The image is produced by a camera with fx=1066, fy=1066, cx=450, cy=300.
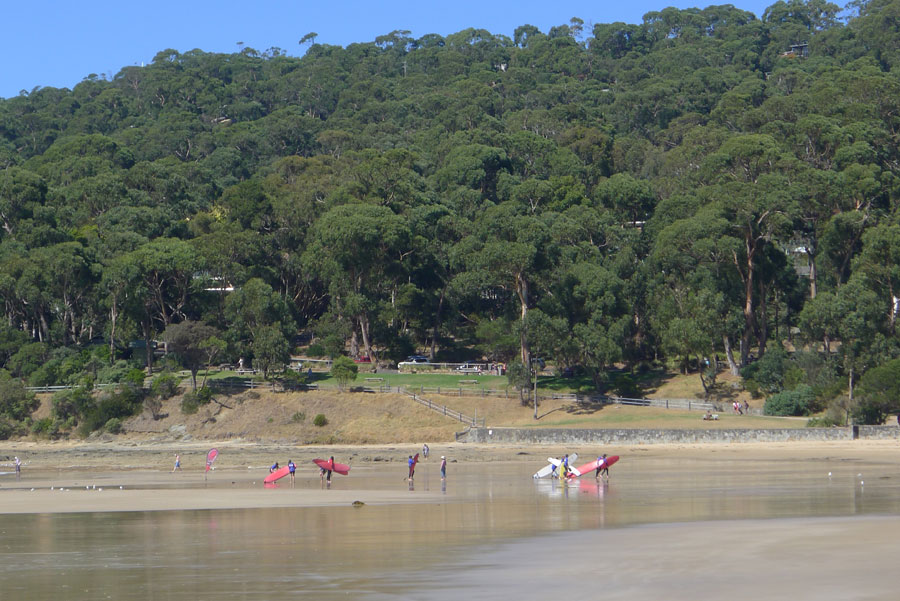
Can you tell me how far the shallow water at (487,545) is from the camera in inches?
725

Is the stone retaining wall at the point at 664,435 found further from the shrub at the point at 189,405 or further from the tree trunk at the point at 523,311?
the shrub at the point at 189,405

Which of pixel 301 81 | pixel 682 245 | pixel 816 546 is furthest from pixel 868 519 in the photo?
pixel 301 81

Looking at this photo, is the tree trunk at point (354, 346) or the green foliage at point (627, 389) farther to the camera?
the tree trunk at point (354, 346)

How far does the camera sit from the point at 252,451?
58500 millimetres

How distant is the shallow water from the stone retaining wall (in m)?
14.3

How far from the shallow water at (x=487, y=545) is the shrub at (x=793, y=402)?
22728 millimetres

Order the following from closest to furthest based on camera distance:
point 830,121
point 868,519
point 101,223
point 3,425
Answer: point 868,519 < point 3,425 < point 830,121 < point 101,223

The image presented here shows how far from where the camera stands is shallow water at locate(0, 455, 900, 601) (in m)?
18.4

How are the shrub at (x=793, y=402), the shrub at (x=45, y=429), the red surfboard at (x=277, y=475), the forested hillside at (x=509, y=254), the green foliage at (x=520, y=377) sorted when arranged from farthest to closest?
the shrub at (x=45, y=429) < the forested hillside at (x=509, y=254) < the green foliage at (x=520, y=377) < the shrub at (x=793, y=402) < the red surfboard at (x=277, y=475)

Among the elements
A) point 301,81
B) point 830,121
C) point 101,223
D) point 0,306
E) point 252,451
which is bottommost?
point 252,451

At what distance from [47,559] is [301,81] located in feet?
580

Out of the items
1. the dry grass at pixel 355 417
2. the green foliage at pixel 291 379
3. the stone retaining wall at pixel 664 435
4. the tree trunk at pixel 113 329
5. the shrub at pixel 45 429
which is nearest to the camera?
the stone retaining wall at pixel 664 435

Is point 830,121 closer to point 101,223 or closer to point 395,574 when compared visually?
point 101,223

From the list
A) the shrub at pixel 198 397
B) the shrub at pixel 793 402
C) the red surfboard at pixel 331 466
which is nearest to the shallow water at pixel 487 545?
the red surfboard at pixel 331 466
